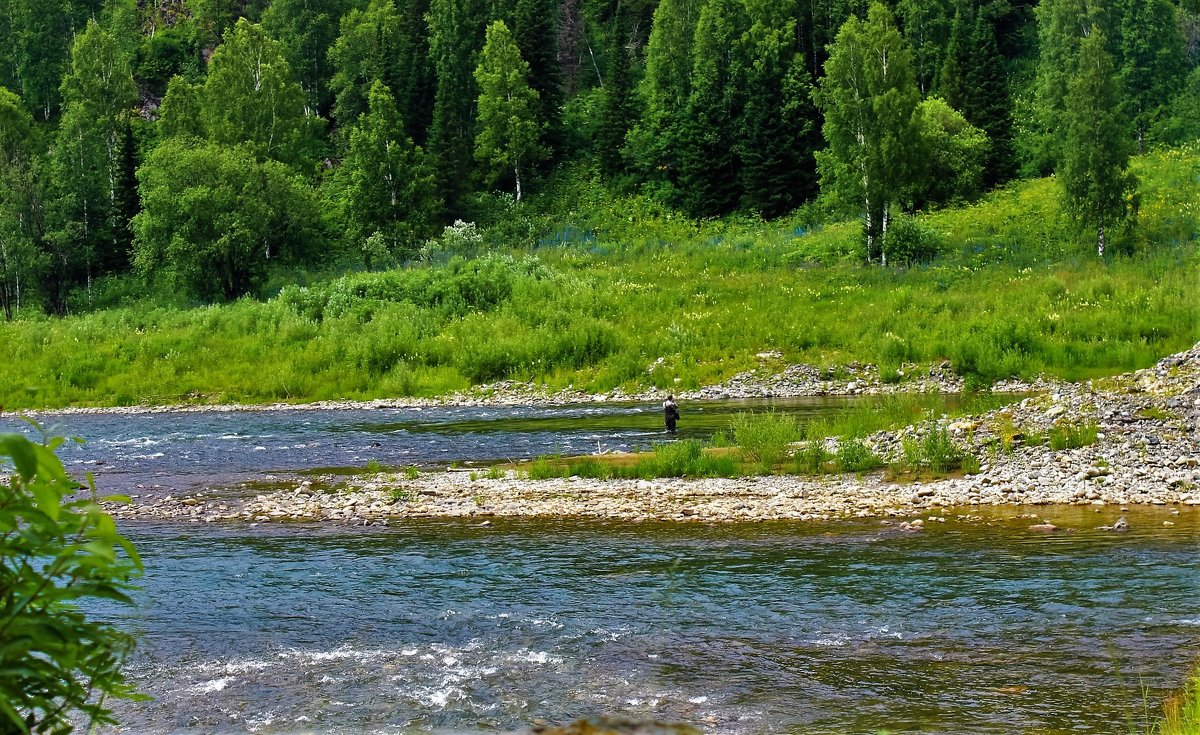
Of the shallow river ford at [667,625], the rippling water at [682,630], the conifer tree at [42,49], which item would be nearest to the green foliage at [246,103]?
the conifer tree at [42,49]

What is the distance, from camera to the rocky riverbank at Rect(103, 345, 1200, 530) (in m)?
17.9

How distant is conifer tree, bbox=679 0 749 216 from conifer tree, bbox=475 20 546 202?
11388mm

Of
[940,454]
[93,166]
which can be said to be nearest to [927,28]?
[93,166]

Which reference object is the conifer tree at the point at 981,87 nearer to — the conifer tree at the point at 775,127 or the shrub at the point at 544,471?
the conifer tree at the point at 775,127

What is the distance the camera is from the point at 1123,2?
70.4m

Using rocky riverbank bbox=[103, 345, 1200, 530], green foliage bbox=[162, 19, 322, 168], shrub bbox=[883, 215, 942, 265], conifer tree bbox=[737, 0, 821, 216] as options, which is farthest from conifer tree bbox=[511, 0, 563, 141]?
rocky riverbank bbox=[103, 345, 1200, 530]

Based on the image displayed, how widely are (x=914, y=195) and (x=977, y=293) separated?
61.9ft

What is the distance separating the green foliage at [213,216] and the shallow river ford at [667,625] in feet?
135

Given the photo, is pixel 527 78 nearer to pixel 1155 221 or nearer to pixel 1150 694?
pixel 1155 221

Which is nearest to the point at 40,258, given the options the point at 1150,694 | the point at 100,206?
the point at 100,206

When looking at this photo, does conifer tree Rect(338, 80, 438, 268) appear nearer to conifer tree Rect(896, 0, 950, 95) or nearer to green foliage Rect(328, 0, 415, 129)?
green foliage Rect(328, 0, 415, 129)

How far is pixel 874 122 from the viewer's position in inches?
2061

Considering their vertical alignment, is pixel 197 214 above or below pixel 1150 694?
above

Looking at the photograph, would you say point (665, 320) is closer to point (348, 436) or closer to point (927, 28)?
point (348, 436)
